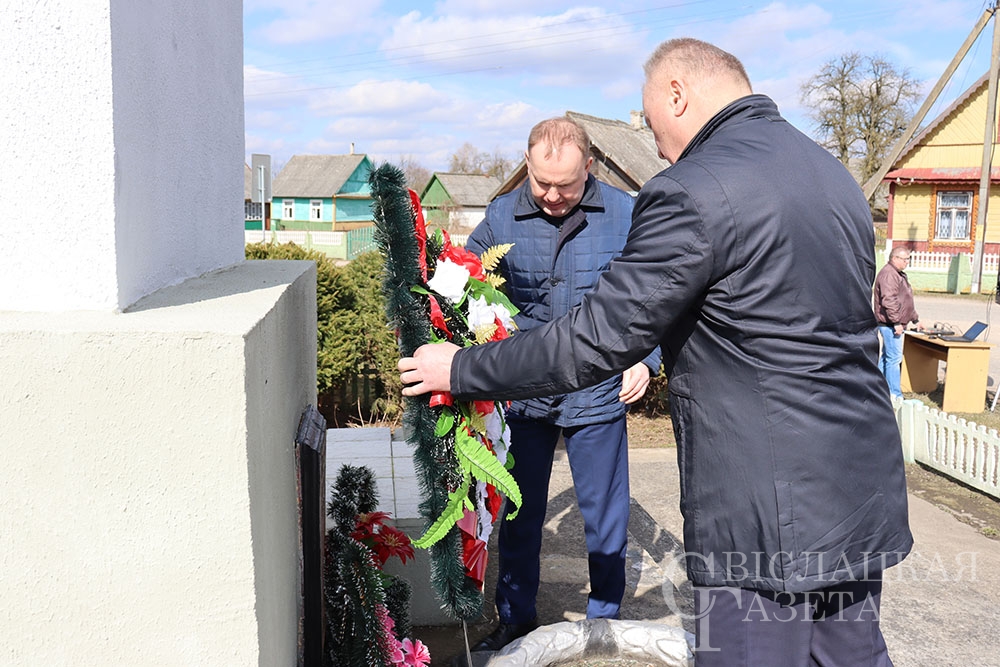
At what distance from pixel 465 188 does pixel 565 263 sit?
52339mm

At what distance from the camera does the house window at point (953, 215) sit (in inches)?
984

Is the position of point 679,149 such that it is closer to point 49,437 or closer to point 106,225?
point 106,225

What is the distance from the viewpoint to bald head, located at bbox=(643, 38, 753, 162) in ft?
7.18

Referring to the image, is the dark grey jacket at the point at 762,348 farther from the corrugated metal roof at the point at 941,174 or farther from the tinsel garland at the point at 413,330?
the corrugated metal roof at the point at 941,174

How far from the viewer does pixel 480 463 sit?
2.35 m

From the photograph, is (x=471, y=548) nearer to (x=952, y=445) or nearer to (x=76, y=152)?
(x=76, y=152)

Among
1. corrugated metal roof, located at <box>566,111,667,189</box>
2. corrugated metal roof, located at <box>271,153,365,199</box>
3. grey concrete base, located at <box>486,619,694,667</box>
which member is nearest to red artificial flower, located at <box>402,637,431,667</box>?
grey concrete base, located at <box>486,619,694,667</box>

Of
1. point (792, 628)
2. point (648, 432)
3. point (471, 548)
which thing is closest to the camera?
point (792, 628)

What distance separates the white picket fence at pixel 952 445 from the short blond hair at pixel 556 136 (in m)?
4.20

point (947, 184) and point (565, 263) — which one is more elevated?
point (947, 184)


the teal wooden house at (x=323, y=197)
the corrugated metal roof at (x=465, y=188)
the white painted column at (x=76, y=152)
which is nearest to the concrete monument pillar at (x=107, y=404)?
the white painted column at (x=76, y=152)

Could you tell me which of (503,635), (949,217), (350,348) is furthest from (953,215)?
(503,635)

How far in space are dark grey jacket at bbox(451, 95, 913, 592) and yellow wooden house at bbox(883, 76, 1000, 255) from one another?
2563 centimetres

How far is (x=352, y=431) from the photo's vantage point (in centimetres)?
521
